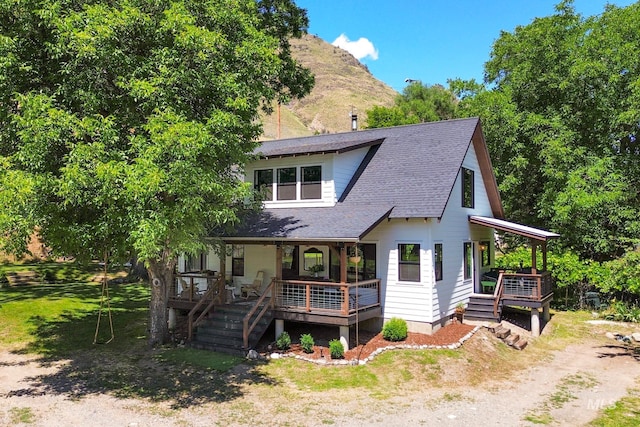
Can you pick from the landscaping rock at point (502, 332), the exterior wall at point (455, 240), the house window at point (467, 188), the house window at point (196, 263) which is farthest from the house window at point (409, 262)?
the house window at point (196, 263)

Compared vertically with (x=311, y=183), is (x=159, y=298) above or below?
below

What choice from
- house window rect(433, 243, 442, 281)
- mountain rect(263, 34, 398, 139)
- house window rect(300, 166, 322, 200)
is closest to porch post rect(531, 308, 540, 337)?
house window rect(433, 243, 442, 281)

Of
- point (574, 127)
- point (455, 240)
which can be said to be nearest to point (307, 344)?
point (455, 240)

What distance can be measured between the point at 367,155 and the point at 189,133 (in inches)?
417

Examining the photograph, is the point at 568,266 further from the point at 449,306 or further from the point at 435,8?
the point at 435,8

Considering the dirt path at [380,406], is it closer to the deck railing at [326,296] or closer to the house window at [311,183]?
the deck railing at [326,296]

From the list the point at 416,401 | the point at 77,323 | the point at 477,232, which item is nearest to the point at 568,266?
the point at 477,232

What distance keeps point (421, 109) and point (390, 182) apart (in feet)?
97.6

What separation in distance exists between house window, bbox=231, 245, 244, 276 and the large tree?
50.5 feet

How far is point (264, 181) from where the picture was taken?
18828mm

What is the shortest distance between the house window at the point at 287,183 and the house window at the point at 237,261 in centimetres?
269

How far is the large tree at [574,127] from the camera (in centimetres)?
2259

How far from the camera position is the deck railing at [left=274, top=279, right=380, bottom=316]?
13.9 metres

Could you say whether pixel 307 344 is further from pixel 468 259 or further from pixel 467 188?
pixel 467 188
